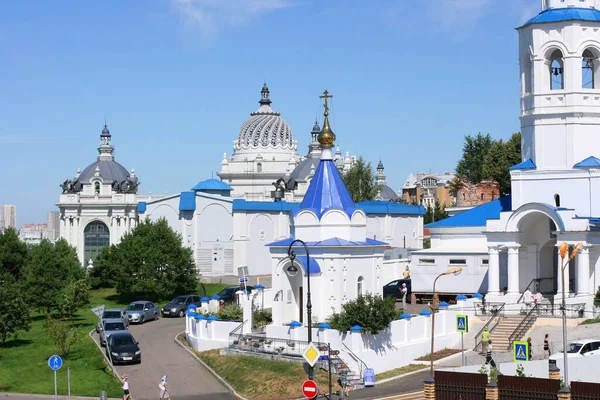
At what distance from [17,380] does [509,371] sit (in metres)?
17.0

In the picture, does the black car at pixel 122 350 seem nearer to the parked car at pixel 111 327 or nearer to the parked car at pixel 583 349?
the parked car at pixel 111 327

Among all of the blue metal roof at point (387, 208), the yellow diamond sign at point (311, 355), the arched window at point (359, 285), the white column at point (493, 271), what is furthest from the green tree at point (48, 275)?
the yellow diamond sign at point (311, 355)

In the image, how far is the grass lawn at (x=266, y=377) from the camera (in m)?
32.5

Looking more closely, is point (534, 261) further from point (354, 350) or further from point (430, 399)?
point (430, 399)

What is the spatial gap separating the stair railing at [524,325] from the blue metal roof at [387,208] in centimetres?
3438

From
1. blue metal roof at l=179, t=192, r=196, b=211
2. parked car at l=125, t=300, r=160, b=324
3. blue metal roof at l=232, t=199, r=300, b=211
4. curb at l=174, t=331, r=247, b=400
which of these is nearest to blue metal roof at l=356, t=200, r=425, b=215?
blue metal roof at l=232, t=199, r=300, b=211

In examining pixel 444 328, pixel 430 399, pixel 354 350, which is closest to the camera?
pixel 430 399

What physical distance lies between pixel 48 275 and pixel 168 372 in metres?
19.4

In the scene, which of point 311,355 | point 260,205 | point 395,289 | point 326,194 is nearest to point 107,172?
point 260,205

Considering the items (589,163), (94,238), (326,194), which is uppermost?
(589,163)

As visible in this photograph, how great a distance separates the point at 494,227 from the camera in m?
41.7

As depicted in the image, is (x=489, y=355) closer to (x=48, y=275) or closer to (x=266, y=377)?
(x=266, y=377)

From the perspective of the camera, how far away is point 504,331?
37969 millimetres

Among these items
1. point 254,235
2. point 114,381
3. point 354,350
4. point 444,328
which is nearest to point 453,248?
point 444,328
